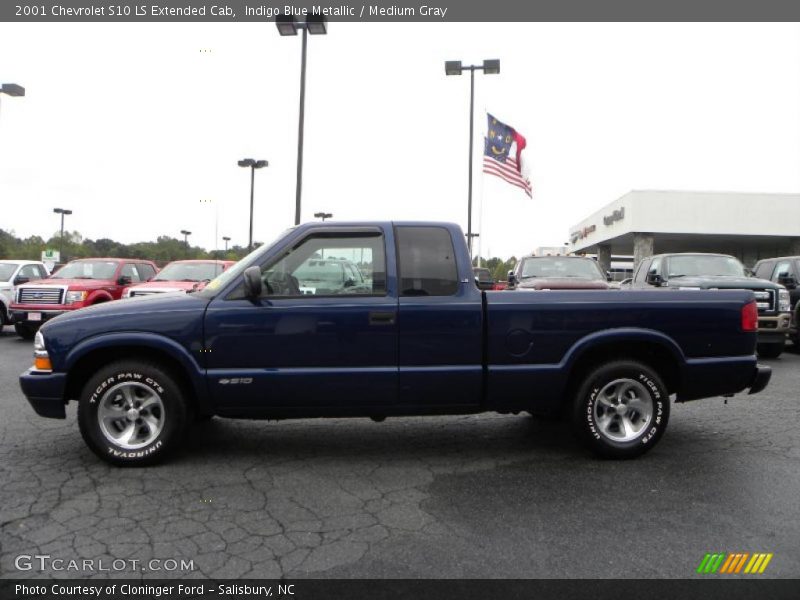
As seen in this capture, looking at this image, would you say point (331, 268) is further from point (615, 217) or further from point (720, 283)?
point (615, 217)

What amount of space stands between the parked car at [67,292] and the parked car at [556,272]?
871 centimetres

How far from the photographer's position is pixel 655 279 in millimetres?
11055

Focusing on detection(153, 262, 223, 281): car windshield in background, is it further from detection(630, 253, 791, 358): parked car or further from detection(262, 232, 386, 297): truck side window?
detection(630, 253, 791, 358): parked car

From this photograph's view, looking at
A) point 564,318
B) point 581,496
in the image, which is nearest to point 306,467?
point 581,496

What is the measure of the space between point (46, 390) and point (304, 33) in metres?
12.4

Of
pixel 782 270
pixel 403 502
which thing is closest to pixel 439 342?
pixel 403 502

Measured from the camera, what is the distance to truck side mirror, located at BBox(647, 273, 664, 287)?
10938 millimetres

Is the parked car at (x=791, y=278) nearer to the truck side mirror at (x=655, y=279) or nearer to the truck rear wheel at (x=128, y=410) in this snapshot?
the truck side mirror at (x=655, y=279)

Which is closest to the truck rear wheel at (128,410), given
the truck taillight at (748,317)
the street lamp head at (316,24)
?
the truck taillight at (748,317)

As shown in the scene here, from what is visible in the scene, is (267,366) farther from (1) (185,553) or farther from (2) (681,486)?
(2) (681,486)

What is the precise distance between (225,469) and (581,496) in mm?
2607

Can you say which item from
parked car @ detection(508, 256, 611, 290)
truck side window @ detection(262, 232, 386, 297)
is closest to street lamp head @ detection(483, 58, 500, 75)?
parked car @ detection(508, 256, 611, 290)

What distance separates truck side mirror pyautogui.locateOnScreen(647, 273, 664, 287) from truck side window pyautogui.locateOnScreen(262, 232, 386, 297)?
777cm

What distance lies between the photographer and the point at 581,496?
4070 mm
